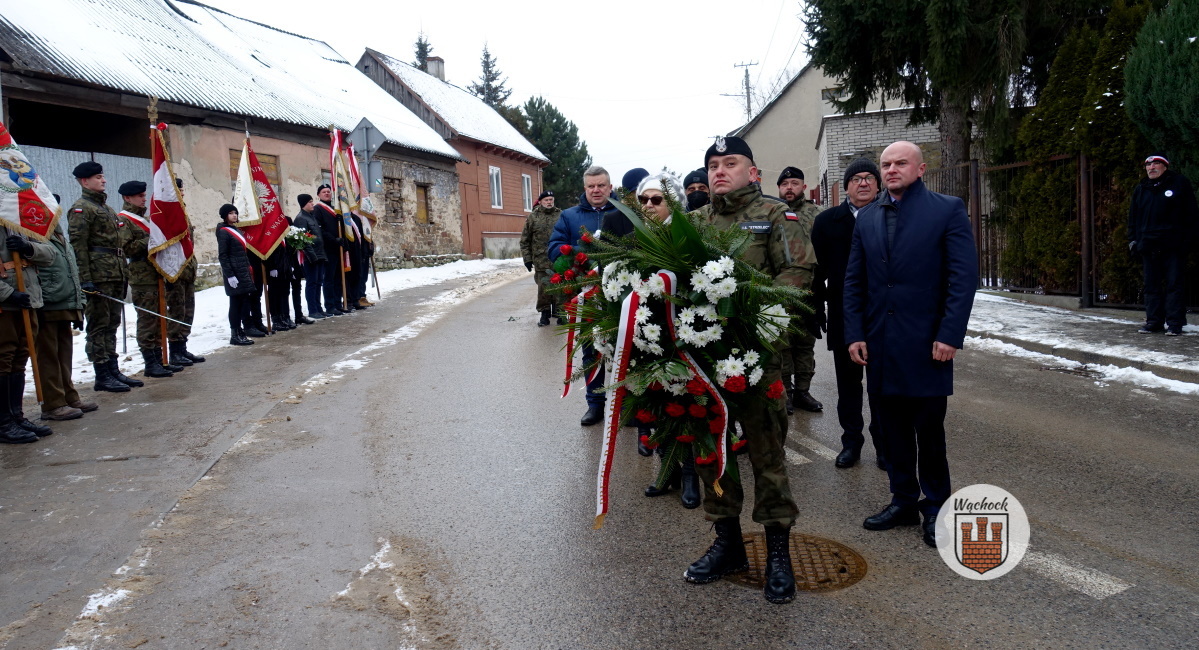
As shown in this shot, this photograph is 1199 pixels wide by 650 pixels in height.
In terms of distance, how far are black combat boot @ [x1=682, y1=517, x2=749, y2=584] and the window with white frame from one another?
3501cm

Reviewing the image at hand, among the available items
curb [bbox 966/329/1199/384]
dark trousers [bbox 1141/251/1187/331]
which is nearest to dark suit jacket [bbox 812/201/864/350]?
curb [bbox 966/329/1199/384]

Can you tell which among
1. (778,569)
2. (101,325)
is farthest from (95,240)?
(778,569)

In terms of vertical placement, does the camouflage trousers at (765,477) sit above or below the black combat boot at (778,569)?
above

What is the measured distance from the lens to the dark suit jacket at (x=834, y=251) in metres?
5.52

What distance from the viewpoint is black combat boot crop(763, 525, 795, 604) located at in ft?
10.8

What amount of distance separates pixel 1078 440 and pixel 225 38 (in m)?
24.8

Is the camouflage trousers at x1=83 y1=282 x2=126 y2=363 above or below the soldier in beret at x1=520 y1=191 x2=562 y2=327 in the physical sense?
below

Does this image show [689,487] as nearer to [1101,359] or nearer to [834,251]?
[834,251]

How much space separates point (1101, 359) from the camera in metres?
7.86

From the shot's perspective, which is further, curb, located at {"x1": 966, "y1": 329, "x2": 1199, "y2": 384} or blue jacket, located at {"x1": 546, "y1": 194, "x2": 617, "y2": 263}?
curb, located at {"x1": 966, "y1": 329, "x2": 1199, "y2": 384}

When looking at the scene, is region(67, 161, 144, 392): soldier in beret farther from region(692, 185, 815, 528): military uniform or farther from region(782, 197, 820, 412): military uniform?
region(692, 185, 815, 528): military uniform

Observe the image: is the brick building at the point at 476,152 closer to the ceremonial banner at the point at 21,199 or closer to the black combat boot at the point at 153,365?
the black combat boot at the point at 153,365

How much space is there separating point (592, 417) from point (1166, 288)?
699 cm

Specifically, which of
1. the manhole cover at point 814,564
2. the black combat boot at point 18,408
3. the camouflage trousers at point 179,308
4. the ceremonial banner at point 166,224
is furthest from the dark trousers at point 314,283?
the manhole cover at point 814,564
